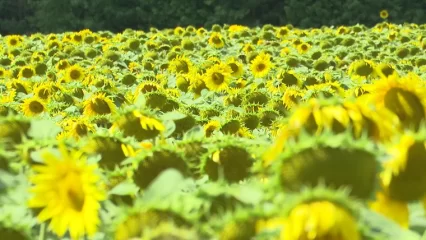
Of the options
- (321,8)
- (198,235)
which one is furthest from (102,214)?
(321,8)

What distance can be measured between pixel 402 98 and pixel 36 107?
7.80 feet

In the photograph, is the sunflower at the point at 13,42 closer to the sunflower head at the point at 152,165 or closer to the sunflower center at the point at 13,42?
the sunflower center at the point at 13,42

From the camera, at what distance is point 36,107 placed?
374 cm

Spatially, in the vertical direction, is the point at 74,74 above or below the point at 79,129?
above

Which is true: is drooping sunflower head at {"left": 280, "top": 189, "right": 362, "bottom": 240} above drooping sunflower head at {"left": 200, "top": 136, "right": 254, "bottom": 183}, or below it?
below

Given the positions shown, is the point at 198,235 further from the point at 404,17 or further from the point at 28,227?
the point at 404,17

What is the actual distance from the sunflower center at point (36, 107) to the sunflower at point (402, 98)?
227cm

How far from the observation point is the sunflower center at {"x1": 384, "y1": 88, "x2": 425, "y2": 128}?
166cm

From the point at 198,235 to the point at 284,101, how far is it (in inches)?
96.9

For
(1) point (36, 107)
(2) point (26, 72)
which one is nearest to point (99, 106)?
(1) point (36, 107)

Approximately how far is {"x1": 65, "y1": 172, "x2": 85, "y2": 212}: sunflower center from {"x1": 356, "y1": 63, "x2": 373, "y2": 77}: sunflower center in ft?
12.7

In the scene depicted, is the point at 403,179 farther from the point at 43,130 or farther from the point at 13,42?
the point at 13,42

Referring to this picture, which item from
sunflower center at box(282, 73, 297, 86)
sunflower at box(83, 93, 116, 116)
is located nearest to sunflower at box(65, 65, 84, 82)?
sunflower center at box(282, 73, 297, 86)

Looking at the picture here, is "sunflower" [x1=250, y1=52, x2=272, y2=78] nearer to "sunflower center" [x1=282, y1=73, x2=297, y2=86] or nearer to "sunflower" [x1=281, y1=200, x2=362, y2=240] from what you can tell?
"sunflower center" [x1=282, y1=73, x2=297, y2=86]
